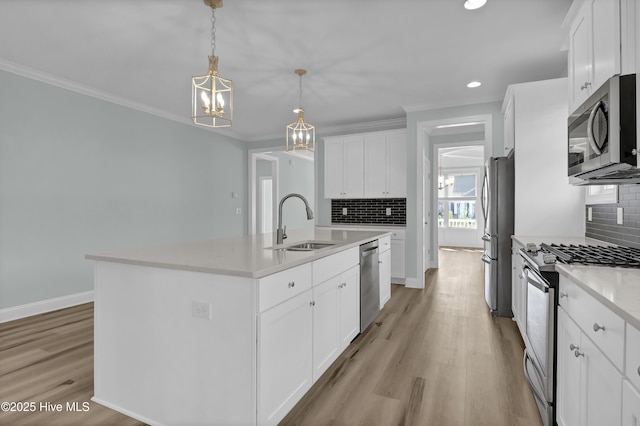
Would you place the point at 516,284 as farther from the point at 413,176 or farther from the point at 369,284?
the point at 413,176

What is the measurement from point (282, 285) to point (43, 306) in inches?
139

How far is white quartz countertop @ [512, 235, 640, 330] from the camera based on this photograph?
0.99 meters

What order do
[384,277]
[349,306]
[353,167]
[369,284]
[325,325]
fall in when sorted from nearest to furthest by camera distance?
[325,325]
[349,306]
[369,284]
[384,277]
[353,167]

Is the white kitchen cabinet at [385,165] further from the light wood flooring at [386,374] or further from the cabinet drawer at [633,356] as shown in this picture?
the cabinet drawer at [633,356]

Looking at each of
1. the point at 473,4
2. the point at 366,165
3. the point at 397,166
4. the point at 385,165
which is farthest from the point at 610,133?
the point at 366,165

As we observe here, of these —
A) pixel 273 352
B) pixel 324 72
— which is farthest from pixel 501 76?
pixel 273 352

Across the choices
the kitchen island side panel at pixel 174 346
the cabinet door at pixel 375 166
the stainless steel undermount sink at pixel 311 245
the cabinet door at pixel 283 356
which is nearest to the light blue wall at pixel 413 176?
the cabinet door at pixel 375 166

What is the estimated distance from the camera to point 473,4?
243 centimetres

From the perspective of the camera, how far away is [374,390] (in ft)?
7.03

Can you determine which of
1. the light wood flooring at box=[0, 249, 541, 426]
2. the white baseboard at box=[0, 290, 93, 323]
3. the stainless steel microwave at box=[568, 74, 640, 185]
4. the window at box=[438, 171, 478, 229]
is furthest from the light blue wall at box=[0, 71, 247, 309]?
the window at box=[438, 171, 478, 229]

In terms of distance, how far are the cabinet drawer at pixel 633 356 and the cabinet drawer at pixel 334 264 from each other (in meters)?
1.44

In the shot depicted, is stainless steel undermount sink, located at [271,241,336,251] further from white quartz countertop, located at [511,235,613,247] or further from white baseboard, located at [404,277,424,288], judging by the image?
white baseboard, located at [404,277,424,288]

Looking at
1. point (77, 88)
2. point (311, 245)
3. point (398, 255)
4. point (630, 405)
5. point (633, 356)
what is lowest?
point (398, 255)

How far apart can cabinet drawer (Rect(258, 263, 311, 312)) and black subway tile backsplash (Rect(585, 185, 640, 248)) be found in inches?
80.1
